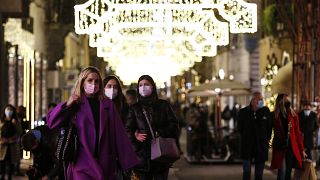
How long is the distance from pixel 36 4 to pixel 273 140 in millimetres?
21733

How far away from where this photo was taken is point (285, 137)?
18.4 m

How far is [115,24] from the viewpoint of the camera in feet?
70.0

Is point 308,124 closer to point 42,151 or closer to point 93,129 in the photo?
point 42,151

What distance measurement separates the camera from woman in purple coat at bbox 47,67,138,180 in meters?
10.6

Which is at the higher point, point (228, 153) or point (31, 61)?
point (31, 61)

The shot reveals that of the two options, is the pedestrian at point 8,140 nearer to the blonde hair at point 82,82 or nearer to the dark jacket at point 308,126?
the dark jacket at point 308,126

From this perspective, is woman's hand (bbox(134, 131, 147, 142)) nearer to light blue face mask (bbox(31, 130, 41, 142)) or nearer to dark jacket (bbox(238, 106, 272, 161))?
light blue face mask (bbox(31, 130, 41, 142))

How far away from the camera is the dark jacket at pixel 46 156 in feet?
37.8

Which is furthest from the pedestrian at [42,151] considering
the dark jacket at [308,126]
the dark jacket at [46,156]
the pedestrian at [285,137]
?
the dark jacket at [308,126]

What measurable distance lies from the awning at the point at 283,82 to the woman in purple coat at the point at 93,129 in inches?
1116

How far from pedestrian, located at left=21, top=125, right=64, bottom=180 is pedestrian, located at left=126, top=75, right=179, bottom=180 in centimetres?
105

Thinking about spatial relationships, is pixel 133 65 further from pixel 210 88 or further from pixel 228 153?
pixel 228 153

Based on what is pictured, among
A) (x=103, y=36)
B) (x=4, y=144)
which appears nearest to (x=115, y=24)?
(x=103, y=36)

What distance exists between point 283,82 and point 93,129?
95.5ft
